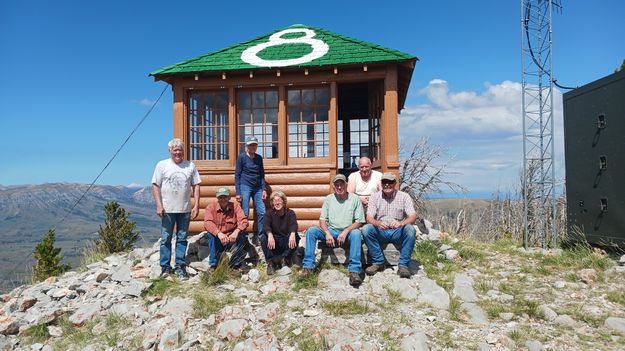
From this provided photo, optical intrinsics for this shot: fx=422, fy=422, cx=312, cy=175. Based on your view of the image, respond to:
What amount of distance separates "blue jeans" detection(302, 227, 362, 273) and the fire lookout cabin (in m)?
1.96

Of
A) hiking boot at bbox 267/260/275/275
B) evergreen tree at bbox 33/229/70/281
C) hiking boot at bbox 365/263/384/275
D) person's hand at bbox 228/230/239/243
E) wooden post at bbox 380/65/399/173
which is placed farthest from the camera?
evergreen tree at bbox 33/229/70/281

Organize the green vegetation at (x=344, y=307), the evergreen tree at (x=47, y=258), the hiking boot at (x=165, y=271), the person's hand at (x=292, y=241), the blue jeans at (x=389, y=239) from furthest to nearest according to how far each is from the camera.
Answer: the evergreen tree at (x=47, y=258) < the hiking boot at (x=165, y=271) < the person's hand at (x=292, y=241) < the blue jeans at (x=389, y=239) < the green vegetation at (x=344, y=307)

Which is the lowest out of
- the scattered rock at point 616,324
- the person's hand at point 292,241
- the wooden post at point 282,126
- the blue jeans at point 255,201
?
the scattered rock at point 616,324

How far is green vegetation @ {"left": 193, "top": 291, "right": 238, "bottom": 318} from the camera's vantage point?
19.9ft

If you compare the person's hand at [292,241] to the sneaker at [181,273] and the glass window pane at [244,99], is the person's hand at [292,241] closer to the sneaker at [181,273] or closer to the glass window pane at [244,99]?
the sneaker at [181,273]

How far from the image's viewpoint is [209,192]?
9.30 m

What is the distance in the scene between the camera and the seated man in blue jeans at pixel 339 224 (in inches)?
272

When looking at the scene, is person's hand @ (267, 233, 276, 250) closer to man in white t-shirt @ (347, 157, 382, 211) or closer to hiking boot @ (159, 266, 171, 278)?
man in white t-shirt @ (347, 157, 382, 211)

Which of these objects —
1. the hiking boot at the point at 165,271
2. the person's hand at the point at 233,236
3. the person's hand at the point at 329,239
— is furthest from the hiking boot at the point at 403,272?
the hiking boot at the point at 165,271

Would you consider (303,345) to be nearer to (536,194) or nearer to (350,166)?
(350,166)

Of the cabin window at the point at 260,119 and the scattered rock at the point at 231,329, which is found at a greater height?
the cabin window at the point at 260,119

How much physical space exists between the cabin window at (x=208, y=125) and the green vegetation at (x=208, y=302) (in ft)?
12.6

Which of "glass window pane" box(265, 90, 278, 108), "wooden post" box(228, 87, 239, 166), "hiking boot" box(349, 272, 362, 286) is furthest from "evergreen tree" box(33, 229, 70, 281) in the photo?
"hiking boot" box(349, 272, 362, 286)

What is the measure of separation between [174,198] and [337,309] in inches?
131
